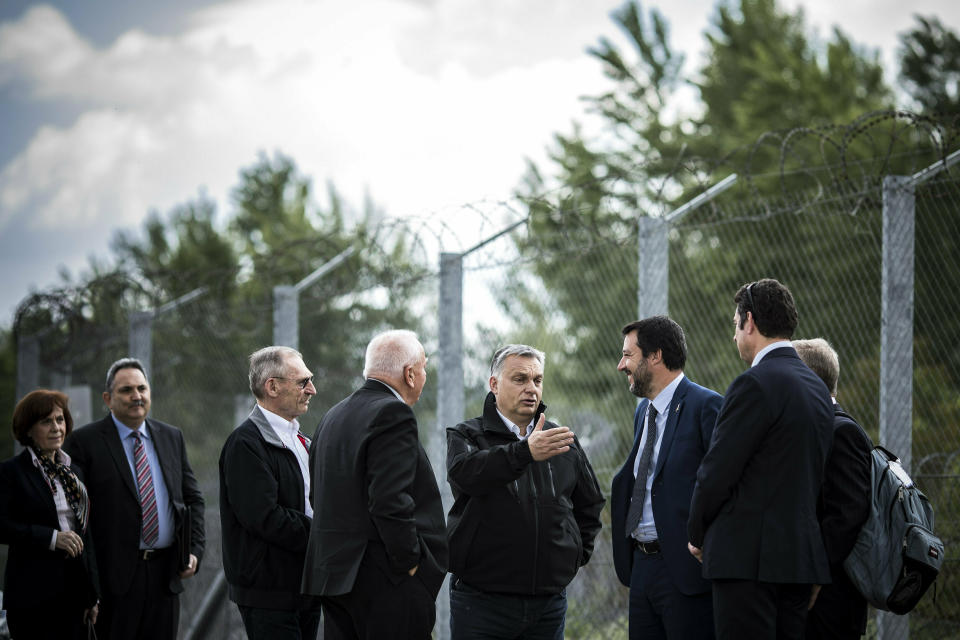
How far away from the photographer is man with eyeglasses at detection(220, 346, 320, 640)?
15.0ft

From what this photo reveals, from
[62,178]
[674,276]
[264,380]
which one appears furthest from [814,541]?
[62,178]

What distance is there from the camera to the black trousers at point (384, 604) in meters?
3.88

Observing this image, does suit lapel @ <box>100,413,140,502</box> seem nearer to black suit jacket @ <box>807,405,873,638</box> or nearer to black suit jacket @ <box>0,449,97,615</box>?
black suit jacket @ <box>0,449,97,615</box>

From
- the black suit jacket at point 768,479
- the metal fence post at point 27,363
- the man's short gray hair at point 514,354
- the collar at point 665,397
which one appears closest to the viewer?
the black suit jacket at point 768,479

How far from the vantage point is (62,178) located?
115ft

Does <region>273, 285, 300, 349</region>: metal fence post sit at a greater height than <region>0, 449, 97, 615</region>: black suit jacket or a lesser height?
greater

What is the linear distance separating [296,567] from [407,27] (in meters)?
33.1

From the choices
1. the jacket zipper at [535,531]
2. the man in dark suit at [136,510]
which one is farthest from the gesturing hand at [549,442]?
the man in dark suit at [136,510]

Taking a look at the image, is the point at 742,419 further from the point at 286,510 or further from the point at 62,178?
the point at 62,178

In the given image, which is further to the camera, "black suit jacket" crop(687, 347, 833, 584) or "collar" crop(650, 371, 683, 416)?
"collar" crop(650, 371, 683, 416)

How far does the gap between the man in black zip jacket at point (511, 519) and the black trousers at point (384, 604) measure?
346 millimetres

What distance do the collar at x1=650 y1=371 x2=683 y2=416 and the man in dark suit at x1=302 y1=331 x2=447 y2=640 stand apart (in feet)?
3.28

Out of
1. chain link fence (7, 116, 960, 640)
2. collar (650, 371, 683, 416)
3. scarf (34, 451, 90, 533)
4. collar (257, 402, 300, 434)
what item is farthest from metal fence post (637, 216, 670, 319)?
scarf (34, 451, 90, 533)

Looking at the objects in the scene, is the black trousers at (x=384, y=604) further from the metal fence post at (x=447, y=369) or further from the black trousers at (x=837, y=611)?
the metal fence post at (x=447, y=369)
